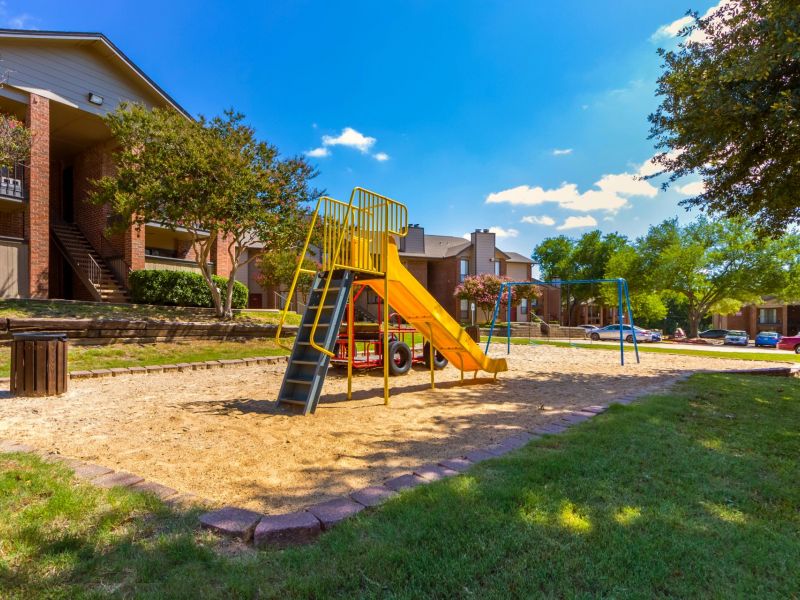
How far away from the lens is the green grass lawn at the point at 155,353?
9820mm

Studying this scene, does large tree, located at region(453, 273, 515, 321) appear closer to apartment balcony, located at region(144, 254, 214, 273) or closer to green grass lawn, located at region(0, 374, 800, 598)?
apartment balcony, located at region(144, 254, 214, 273)

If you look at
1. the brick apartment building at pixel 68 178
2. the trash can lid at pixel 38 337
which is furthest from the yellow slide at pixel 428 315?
the brick apartment building at pixel 68 178

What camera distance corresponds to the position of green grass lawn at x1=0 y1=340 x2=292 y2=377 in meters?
9.82

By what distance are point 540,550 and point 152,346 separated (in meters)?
12.2

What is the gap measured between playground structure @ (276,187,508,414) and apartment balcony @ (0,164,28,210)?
13.3m

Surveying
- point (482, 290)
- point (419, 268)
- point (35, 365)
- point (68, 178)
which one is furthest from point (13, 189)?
point (419, 268)

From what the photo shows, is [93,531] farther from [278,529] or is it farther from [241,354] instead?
[241,354]

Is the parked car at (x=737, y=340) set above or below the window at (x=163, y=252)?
below

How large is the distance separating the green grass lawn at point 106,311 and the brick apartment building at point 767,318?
174ft

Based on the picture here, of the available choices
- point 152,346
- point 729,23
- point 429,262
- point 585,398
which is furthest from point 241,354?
point 429,262

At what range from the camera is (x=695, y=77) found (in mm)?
7742

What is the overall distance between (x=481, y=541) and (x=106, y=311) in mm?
14296

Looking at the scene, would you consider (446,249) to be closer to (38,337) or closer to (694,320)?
(694,320)

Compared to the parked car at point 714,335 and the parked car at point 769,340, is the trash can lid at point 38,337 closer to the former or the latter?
the parked car at point 769,340
